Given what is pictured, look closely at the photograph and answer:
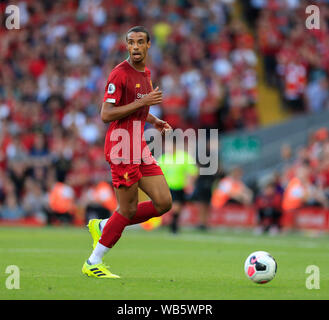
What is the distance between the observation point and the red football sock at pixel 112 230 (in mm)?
8695

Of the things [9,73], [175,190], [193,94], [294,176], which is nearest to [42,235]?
[175,190]

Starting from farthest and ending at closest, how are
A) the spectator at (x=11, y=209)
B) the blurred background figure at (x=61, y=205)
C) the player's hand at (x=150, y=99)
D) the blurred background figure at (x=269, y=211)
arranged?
1. the spectator at (x=11, y=209)
2. the blurred background figure at (x=61, y=205)
3. the blurred background figure at (x=269, y=211)
4. the player's hand at (x=150, y=99)

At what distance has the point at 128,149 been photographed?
8.55 metres

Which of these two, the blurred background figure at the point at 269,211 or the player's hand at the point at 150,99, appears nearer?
the player's hand at the point at 150,99

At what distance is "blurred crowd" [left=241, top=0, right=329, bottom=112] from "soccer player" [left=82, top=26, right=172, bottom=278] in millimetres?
14012

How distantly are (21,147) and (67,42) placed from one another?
4.89 metres

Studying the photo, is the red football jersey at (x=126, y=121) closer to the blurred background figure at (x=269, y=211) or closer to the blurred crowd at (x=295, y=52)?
the blurred background figure at (x=269, y=211)

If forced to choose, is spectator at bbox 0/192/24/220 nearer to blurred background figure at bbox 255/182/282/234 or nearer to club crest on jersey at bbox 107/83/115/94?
blurred background figure at bbox 255/182/282/234

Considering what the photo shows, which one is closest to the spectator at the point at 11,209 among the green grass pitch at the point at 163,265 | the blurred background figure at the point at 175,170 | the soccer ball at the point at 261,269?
the green grass pitch at the point at 163,265

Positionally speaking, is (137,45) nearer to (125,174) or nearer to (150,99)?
(150,99)

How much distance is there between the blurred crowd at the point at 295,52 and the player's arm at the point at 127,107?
14.3m

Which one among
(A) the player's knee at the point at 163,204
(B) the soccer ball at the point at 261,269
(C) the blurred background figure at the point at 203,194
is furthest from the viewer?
(C) the blurred background figure at the point at 203,194

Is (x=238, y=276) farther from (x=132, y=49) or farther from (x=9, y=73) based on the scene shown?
(x=9, y=73)

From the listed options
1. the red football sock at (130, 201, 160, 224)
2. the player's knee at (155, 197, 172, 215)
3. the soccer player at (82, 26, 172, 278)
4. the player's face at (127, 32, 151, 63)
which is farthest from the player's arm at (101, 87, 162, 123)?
the red football sock at (130, 201, 160, 224)
